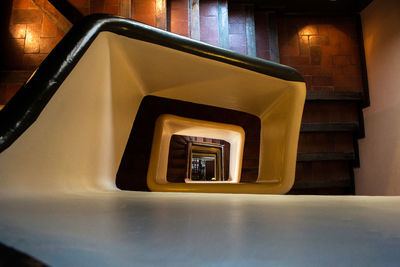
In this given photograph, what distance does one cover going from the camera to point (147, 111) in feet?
5.88

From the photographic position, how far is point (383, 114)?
2764 millimetres

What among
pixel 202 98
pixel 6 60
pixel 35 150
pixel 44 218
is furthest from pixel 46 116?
pixel 6 60

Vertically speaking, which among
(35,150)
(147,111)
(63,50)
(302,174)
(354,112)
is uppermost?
(354,112)

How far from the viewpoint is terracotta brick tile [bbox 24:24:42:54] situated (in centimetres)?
274

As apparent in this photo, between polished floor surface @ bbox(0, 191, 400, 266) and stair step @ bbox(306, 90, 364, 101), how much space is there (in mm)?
2520

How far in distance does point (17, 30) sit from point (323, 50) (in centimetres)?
396

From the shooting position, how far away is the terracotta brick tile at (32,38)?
9.00ft

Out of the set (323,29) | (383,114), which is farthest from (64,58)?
(323,29)

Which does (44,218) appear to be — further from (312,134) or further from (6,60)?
(6,60)

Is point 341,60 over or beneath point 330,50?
beneath

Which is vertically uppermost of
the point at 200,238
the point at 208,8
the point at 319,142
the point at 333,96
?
the point at 208,8

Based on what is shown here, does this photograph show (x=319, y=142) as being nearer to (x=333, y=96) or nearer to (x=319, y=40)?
(x=333, y=96)

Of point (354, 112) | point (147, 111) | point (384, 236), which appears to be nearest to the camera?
point (384, 236)

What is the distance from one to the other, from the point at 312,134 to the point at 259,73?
1.98 metres
